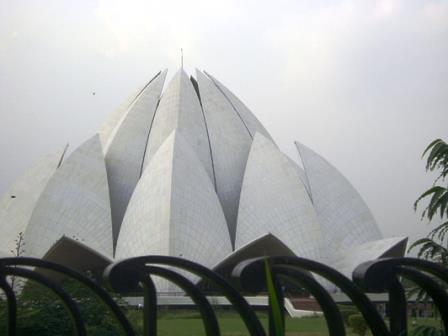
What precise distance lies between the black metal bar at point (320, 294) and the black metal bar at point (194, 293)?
0.43 metres

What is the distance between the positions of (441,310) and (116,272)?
5.12 ft

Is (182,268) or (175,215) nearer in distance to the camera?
(182,268)

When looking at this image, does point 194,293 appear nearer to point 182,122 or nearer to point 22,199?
point 182,122

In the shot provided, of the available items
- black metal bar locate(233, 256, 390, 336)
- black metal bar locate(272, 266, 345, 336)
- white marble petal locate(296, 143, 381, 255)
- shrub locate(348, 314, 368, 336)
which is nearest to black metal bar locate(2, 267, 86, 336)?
black metal bar locate(233, 256, 390, 336)

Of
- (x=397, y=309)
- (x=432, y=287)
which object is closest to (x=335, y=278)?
(x=397, y=309)

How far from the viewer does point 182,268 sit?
9.11 ft

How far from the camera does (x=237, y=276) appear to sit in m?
2.53

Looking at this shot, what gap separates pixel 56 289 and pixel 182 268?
75cm

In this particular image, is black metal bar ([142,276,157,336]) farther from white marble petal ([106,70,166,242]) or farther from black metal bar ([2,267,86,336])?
white marble petal ([106,70,166,242])

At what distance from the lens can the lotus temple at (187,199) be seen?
2116cm

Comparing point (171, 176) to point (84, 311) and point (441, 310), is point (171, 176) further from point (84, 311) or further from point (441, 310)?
point (441, 310)

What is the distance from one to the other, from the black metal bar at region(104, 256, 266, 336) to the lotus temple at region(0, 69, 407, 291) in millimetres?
17169

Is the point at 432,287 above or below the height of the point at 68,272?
below

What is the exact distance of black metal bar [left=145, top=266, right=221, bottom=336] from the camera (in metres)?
2.86
